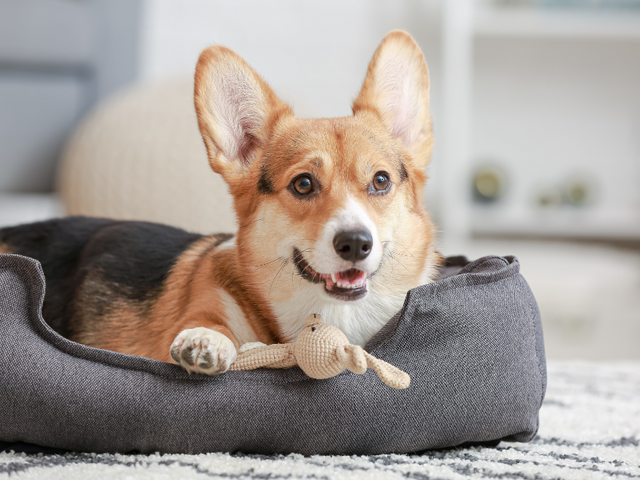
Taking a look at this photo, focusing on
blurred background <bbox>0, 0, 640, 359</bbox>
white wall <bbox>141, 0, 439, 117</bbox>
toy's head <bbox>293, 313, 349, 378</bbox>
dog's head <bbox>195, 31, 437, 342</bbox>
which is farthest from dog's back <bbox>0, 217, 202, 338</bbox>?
white wall <bbox>141, 0, 439, 117</bbox>

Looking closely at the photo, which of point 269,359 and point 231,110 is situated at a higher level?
point 231,110

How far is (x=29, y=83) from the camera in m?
3.28

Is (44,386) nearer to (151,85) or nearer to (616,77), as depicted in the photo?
(151,85)

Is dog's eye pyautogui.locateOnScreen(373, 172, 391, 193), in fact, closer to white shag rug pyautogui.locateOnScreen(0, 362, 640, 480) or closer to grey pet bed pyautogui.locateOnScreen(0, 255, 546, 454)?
grey pet bed pyautogui.locateOnScreen(0, 255, 546, 454)

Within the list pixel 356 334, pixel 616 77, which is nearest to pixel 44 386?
pixel 356 334

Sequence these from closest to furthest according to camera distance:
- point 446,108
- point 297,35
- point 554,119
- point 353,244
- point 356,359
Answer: point 356,359, point 353,244, point 446,108, point 297,35, point 554,119

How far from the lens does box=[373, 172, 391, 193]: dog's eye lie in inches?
49.5

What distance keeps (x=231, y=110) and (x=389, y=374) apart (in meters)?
0.69

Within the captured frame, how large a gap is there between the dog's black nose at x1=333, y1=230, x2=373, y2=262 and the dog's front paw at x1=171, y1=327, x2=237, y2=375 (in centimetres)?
25

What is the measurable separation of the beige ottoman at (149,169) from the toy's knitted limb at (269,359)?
1.16m

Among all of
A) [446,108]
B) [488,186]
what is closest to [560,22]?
[446,108]

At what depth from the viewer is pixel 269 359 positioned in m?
1.07

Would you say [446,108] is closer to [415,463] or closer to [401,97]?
[401,97]

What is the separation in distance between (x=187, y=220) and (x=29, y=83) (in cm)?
165
